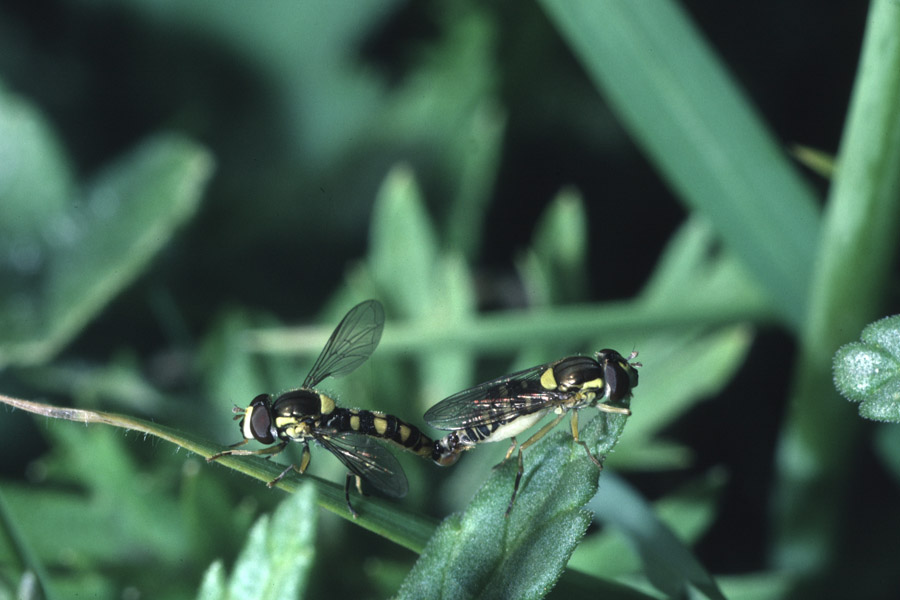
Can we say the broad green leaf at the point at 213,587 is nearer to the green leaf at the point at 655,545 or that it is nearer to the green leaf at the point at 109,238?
the green leaf at the point at 655,545

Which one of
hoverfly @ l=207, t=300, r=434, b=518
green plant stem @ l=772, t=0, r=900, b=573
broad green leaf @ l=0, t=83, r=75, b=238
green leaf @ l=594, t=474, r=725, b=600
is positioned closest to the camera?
green leaf @ l=594, t=474, r=725, b=600

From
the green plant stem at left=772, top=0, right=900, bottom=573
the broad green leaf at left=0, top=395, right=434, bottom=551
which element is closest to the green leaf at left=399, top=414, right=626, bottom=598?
the broad green leaf at left=0, top=395, right=434, bottom=551

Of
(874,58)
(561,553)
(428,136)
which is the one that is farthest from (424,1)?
(561,553)

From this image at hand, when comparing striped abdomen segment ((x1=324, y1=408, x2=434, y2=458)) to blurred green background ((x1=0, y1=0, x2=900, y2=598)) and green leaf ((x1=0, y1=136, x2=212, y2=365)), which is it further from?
green leaf ((x1=0, y1=136, x2=212, y2=365))

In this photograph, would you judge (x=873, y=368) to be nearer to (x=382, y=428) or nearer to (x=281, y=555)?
(x=281, y=555)

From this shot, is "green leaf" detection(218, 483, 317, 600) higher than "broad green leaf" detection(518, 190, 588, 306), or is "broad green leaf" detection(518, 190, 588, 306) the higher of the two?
"broad green leaf" detection(518, 190, 588, 306)

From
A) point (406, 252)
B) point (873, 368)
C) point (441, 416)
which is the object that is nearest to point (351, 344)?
point (441, 416)

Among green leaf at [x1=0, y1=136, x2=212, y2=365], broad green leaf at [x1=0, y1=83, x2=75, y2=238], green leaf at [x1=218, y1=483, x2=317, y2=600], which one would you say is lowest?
green leaf at [x1=218, y1=483, x2=317, y2=600]
